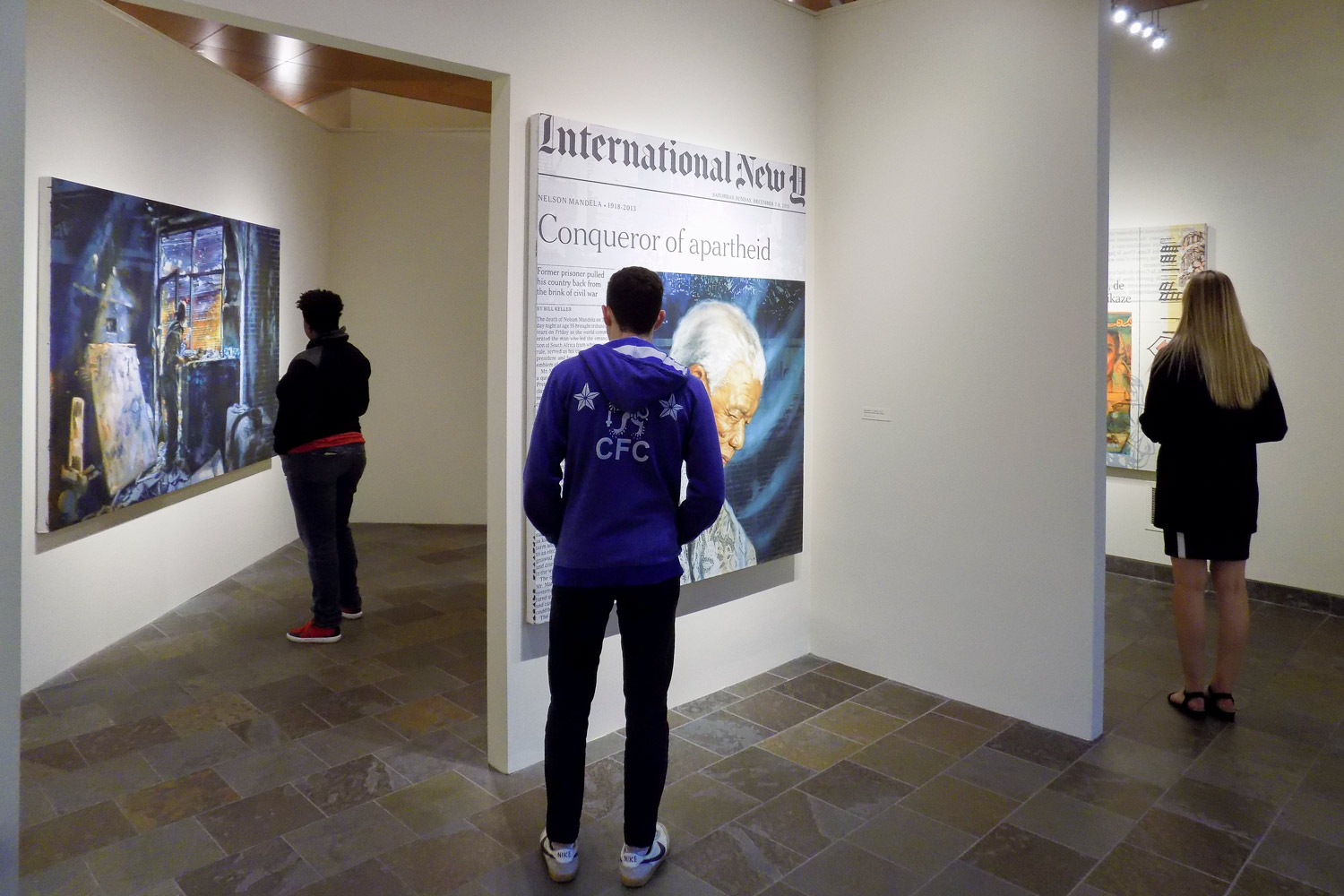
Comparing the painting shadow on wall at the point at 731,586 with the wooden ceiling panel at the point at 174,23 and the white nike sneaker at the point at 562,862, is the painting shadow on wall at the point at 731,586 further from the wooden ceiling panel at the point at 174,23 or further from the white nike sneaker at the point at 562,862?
the wooden ceiling panel at the point at 174,23

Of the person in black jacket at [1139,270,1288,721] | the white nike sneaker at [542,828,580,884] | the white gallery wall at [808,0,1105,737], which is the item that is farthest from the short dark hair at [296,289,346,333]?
the person in black jacket at [1139,270,1288,721]

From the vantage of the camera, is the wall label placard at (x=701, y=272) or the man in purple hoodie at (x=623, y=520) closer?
the man in purple hoodie at (x=623, y=520)

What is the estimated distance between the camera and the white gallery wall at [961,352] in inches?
149

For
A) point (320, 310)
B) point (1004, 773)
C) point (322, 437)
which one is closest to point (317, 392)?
point (322, 437)

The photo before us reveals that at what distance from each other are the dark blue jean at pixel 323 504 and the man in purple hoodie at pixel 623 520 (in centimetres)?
262

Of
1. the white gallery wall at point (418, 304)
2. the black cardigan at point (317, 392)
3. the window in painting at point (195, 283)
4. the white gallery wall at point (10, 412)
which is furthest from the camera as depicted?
the white gallery wall at point (418, 304)

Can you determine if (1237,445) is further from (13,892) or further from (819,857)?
(13,892)

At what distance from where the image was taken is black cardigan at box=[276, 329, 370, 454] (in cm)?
480

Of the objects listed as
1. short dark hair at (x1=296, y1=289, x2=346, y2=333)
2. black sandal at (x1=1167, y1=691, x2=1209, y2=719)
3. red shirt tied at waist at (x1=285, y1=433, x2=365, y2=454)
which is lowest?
black sandal at (x1=1167, y1=691, x2=1209, y2=719)

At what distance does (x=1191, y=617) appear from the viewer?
4.05 m

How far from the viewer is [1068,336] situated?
3.79 metres

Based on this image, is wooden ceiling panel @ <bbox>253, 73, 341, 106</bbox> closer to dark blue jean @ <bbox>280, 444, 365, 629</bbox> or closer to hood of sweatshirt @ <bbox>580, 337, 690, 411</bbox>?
dark blue jean @ <bbox>280, 444, 365, 629</bbox>

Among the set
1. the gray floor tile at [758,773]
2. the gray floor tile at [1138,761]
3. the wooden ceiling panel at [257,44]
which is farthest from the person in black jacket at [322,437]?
the gray floor tile at [1138,761]

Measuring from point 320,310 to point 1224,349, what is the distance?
407 cm
